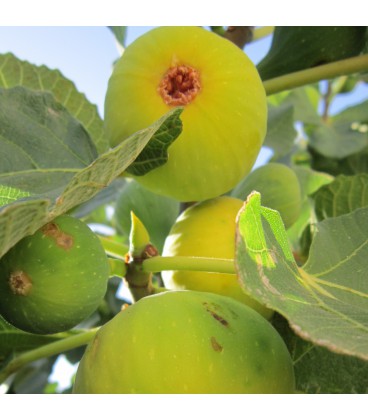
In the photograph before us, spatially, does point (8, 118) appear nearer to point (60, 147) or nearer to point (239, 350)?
point (60, 147)

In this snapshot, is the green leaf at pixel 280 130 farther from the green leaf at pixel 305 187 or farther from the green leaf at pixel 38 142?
the green leaf at pixel 38 142

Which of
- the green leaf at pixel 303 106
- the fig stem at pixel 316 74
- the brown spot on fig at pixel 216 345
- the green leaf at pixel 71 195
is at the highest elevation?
the green leaf at pixel 71 195

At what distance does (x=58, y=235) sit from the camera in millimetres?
921

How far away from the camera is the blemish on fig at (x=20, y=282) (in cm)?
90

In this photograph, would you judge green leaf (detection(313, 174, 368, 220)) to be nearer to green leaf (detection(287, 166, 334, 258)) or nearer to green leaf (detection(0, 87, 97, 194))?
green leaf (detection(287, 166, 334, 258))

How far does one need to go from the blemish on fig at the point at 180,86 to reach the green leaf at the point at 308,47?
1.63 ft

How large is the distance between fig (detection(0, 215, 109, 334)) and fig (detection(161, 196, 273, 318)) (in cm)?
27

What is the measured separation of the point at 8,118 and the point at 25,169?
10cm

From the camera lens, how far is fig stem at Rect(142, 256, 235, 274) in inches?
41.0

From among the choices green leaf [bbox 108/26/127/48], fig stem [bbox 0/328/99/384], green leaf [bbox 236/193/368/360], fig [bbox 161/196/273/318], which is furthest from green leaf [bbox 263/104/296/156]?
fig stem [bbox 0/328/99/384]

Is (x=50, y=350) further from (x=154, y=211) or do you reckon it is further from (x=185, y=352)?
(x=154, y=211)

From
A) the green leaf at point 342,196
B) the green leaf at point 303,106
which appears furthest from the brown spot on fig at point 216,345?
the green leaf at point 303,106

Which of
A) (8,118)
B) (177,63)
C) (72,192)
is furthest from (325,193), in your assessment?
(72,192)

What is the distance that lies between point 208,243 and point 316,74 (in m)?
0.46
